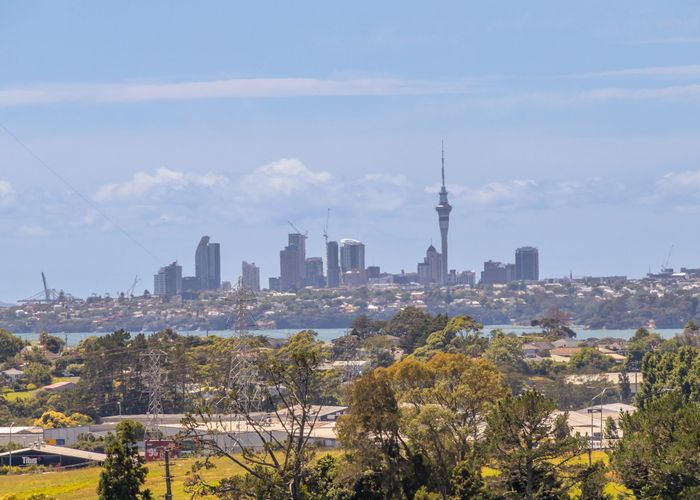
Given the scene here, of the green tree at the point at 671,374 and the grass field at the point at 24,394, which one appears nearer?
the green tree at the point at 671,374

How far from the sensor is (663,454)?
167 ft

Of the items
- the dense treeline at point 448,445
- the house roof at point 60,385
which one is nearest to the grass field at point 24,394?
the house roof at point 60,385

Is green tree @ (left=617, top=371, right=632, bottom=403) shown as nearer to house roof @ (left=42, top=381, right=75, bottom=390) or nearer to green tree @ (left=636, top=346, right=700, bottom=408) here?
green tree @ (left=636, top=346, right=700, bottom=408)

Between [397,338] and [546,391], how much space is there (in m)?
46.1

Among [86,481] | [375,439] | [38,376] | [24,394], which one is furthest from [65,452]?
[38,376]

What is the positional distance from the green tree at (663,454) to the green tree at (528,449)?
217 cm

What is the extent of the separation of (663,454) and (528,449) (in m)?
4.74

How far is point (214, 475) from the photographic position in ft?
232

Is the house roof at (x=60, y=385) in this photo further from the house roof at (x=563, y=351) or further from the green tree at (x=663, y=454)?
the green tree at (x=663, y=454)

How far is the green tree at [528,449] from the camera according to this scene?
50031 mm

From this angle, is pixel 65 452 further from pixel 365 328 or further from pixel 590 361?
pixel 365 328

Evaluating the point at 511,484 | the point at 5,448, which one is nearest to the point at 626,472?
the point at 511,484

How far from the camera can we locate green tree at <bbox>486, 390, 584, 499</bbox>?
164ft

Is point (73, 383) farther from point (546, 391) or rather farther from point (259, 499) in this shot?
point (259, 499)
